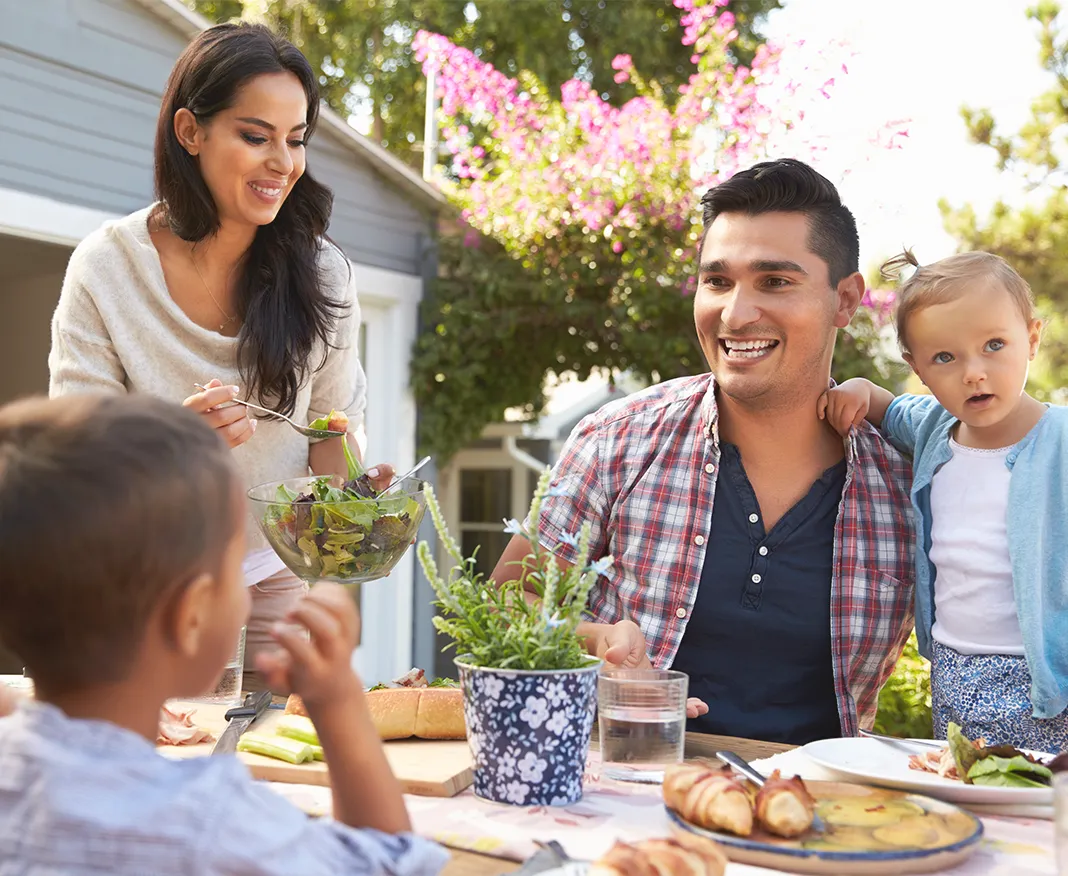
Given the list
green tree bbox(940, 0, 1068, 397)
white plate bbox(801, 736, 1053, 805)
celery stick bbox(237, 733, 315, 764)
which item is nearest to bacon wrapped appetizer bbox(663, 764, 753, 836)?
white plate bbox(801, 736, 1053, 805)

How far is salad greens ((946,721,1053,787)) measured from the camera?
149 cm

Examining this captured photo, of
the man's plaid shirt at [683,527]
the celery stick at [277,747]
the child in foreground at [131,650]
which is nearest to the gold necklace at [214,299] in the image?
the man's plaid shirt at [683,527]

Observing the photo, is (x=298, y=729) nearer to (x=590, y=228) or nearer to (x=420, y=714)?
(x=420, y=714)

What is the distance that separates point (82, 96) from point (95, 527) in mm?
4589

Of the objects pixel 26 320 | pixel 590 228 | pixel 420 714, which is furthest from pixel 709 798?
pixel 26 320

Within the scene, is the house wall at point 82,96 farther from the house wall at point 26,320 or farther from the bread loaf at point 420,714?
the bread loaf at point 420,714

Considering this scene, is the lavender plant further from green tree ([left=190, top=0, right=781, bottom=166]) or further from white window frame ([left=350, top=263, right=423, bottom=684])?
green tree ([left=190, top=0, right=781, bottom=166])

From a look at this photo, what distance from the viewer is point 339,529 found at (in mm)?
1707

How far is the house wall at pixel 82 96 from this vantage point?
186 inches

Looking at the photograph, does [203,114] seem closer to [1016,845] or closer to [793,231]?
[793,231]

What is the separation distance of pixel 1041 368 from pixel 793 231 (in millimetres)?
11112

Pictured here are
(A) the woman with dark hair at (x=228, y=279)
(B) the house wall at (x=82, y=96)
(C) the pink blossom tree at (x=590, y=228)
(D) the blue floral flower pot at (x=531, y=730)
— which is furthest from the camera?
(C) the pink blossom tree at (x=590, y=228)

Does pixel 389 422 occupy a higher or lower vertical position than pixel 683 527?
higher

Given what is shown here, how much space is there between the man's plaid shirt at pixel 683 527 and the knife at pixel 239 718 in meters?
0.69
